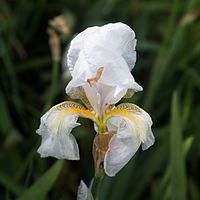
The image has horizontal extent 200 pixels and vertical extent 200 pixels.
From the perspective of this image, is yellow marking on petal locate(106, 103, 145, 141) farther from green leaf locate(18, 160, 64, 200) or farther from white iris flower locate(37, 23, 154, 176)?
green leaf locate(18, 160, 64, 200)

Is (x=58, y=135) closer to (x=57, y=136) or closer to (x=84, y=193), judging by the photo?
(x=57, y=136)

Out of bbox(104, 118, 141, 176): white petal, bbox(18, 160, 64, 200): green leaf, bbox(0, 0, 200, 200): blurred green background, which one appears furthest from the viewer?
bbox(0, 0, 200, 200): blurred green background

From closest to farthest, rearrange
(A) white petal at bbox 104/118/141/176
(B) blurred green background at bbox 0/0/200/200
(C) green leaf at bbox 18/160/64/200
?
(A) white petal at bbox 104/118/141/176
(C) green leaf at bbox 18/160/64/200
(B) blurred green background at bbox 0/0/200/200

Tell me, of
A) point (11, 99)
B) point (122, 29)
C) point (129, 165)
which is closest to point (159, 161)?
point (129, 165)

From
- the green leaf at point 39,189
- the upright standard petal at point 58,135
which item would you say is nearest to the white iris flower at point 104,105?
the upright standard petal at point 58,135

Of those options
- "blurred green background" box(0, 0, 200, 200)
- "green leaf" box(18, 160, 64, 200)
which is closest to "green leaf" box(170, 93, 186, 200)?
"blurred green background" box(0, 0, 200, 200)

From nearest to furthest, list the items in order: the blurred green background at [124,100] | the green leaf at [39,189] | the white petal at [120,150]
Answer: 1. the white petal at [120,150]
2. the green leaf at [39,189]
3. the blurred green background at [124,100]

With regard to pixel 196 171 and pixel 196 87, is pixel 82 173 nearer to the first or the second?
pixel 196 171

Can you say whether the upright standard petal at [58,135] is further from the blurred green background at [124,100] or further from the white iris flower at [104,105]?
the blurred green background at [124,100]
